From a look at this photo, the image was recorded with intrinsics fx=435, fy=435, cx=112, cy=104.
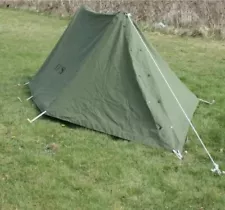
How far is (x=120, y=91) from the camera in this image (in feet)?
20.5

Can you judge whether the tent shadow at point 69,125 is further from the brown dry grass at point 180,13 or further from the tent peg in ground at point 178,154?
the brown dry grass at point 180,13

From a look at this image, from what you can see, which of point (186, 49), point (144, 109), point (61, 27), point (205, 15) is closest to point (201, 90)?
point (144, 109)

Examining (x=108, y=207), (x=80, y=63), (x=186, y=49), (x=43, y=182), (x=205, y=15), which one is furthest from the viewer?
(x=205, y=15)

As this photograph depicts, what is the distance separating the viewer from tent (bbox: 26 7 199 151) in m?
6.07

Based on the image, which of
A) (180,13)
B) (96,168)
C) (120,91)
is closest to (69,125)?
(120,91)

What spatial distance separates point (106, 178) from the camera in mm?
5238

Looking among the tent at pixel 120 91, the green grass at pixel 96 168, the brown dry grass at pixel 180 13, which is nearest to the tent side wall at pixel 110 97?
the tent at pixel 120 91

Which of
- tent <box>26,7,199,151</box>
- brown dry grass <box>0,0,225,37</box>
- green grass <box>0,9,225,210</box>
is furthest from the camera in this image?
brown dry grass <box>0,0,225,37</box>

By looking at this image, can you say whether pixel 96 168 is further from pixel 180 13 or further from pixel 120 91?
pixel 180 13

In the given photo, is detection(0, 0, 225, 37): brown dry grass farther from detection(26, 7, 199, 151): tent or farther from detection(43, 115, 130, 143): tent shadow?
detection(43, 115, 130, 143): tent shadow

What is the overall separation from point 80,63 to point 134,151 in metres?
1.65

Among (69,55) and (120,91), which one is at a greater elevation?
(69,55)

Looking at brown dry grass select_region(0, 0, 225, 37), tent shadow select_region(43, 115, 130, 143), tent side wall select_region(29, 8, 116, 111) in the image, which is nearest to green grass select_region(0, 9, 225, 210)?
tent shadow select_region(43, 115, 130, 143)

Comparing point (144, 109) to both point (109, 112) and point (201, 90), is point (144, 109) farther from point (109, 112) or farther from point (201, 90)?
point (201, 90)
